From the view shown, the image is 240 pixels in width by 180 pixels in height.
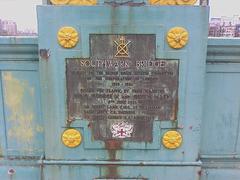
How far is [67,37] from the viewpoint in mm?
2666

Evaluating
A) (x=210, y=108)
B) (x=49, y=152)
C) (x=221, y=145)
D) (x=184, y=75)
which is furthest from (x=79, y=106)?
(x=221, y=145)

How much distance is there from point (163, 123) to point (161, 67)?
0.54 meters

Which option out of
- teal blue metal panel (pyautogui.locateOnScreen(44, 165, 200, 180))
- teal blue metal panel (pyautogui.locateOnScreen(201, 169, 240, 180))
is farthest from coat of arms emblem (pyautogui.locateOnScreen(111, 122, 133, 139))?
teal blue metal panel (pyautogui.locateOnScreen(201, 169, 240, 180))

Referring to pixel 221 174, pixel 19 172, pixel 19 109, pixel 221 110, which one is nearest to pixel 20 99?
pixel 19 109

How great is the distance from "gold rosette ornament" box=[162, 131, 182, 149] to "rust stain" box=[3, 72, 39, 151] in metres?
1.27

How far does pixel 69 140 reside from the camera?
288cm

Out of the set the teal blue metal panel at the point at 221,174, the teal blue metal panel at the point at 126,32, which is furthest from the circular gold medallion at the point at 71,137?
the teal blue metal panel at the point at 221,174

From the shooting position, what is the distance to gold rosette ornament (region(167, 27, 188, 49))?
2646 mm

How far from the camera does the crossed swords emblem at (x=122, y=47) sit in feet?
8.82

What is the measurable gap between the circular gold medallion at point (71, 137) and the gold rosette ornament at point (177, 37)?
3.96 ft

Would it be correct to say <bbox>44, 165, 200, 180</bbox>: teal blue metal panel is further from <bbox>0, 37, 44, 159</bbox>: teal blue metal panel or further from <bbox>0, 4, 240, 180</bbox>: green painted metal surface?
<bbox>0, 37, 44, 159</bbox>: teal blue metal panel

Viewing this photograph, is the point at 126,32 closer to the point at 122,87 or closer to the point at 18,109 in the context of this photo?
the point at 122,87

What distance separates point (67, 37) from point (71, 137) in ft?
3.07

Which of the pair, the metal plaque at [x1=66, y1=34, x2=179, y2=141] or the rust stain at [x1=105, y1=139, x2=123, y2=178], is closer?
the metal plaque at [x1=66, y1=34, x2=179, y2=141]
